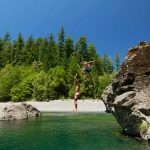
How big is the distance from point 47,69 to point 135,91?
→ 10091 centimetres

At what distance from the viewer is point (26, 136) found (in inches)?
1486

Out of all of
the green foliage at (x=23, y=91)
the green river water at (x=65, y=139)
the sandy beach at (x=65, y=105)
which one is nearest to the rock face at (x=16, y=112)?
the green river water at (x=65, y=139)

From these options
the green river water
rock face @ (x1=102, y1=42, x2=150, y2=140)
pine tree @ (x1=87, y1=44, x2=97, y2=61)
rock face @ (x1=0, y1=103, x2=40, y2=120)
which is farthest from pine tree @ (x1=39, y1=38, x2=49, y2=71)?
rock face @ (x1=102, y1=42, x2=150, y2=140)

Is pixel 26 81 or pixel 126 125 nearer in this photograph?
pixel 126 125

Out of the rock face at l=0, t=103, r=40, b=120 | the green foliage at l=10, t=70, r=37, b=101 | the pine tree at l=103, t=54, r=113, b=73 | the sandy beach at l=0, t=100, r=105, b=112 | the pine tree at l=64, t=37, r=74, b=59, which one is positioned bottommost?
the rock face at l=0, t=103, r=40, b=120

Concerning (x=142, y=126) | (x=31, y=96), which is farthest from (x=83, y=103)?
(x=142, y=126)

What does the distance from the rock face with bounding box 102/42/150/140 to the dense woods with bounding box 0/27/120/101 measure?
58153 mm

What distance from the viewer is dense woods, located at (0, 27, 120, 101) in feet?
364

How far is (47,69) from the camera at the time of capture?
439ft

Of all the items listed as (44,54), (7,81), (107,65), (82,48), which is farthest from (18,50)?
(107,65)

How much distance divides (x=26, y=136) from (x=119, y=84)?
11.5m

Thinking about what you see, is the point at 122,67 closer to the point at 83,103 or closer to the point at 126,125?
the point at 126,125

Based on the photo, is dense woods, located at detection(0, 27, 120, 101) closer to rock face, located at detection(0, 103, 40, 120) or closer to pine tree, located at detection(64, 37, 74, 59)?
pine tree, located at detection(64, 37, 74, 59)

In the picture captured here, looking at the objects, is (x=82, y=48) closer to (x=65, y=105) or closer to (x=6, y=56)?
(x=6, y=56)
